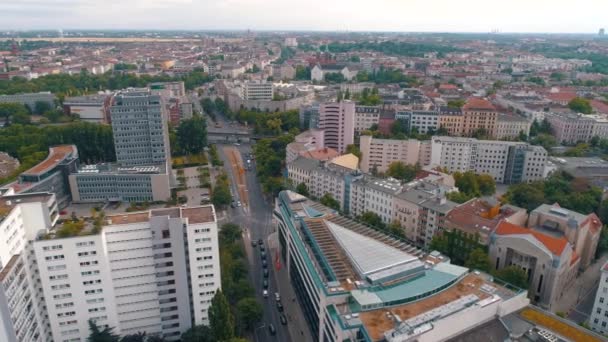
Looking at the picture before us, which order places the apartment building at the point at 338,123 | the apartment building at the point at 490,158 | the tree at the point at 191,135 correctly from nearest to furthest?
the apartment building at the point at 490,158 → the apartment building at the point at 338,123 → the tree at the point at 191,135

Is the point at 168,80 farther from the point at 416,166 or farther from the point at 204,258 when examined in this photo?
the point at 204,258

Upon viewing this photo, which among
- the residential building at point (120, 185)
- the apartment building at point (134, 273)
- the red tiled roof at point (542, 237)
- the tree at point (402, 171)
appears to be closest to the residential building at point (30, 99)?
the residential building at point (120, 185)

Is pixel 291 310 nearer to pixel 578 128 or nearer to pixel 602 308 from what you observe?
pixel 602 308

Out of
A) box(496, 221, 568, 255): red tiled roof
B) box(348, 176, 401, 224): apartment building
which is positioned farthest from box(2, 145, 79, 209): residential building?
box(496, 221, 568, 255): red tiled roof

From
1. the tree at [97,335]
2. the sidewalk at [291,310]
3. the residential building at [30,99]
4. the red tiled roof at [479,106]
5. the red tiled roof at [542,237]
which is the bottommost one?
the sidewalk at [291,310]

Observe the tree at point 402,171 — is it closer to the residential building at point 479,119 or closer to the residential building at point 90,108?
the residential building at point 479,119
